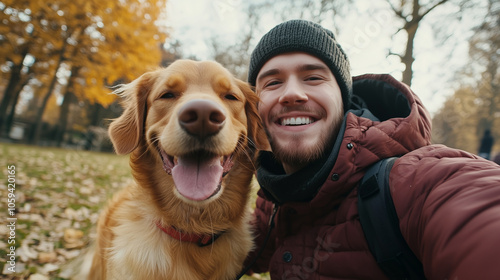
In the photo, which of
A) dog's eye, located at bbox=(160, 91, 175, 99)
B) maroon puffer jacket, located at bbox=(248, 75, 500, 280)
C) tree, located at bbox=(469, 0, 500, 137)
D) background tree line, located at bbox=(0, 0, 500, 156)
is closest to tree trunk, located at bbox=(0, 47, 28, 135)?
background tree line, located at bbox=(0, 0, 500, 156)

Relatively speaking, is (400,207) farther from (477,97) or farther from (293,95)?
(477,97)

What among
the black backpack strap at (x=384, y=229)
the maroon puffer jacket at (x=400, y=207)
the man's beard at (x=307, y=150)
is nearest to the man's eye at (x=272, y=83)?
the man's beard at (x=307, y=150)

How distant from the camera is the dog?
1866mm

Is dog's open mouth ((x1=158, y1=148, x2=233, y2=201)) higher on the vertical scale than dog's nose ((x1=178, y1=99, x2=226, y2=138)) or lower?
lower

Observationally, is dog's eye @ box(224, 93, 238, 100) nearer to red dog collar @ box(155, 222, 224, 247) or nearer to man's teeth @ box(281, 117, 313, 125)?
man's teeth @ box(281, 117, 313, 125)

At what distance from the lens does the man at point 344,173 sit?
104 centimetres

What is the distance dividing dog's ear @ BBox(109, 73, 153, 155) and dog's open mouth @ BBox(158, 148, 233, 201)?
0.54m

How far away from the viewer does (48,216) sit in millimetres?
3969

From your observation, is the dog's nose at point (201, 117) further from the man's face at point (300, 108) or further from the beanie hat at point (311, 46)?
the beanie hat at point (311, 46)

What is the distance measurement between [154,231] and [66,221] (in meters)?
2.63

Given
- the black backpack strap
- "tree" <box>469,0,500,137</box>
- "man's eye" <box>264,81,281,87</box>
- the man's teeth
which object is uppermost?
"tree" <box>469,0,500,137</box>

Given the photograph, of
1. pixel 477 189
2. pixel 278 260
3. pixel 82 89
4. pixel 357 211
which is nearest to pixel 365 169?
pixel 357 211

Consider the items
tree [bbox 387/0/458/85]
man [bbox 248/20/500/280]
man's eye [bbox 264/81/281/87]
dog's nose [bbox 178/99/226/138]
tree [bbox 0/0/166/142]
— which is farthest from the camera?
tree [bbox 0/0/166/142]

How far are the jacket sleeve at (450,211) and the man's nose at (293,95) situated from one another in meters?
0.90
